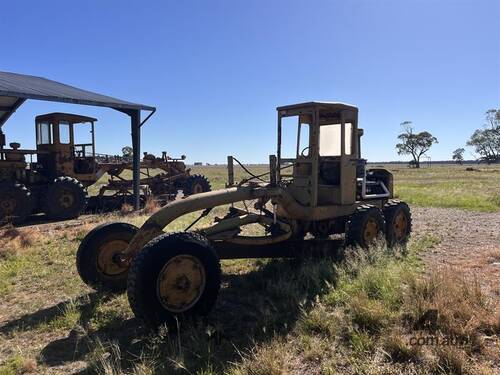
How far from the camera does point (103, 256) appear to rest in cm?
561

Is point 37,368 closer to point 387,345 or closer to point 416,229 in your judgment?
point 387,345

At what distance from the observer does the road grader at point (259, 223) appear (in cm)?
420

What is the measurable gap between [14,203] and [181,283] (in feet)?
32.3

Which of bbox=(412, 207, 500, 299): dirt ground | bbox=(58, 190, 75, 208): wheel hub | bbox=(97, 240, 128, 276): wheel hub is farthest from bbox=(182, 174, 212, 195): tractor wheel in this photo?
bbox=(97, 240, 128, 276): wheel hub

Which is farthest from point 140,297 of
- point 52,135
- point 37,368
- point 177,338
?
point 52,135

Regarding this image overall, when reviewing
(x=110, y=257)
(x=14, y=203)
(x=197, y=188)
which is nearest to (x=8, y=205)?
(x=14, y=203)

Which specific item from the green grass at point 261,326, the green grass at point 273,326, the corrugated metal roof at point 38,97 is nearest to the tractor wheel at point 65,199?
the corrugated metal roof at point 38,97

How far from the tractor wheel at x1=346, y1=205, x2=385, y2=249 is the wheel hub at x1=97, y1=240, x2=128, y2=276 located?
3.39 metres

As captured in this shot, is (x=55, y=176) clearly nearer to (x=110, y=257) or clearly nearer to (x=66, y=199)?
(x=66, y=199)

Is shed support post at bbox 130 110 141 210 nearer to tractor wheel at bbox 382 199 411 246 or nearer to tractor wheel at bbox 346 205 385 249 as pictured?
tractor wheel at bbox 382 199 411 246

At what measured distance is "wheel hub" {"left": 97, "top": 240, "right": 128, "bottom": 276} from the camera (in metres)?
5.59

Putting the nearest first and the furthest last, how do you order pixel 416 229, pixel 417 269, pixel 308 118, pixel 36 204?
pixel 417 269, pixel 308 118, pixel 416 229, pixel 36 204

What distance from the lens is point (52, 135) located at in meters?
13.8

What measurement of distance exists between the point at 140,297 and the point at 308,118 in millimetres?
4065
